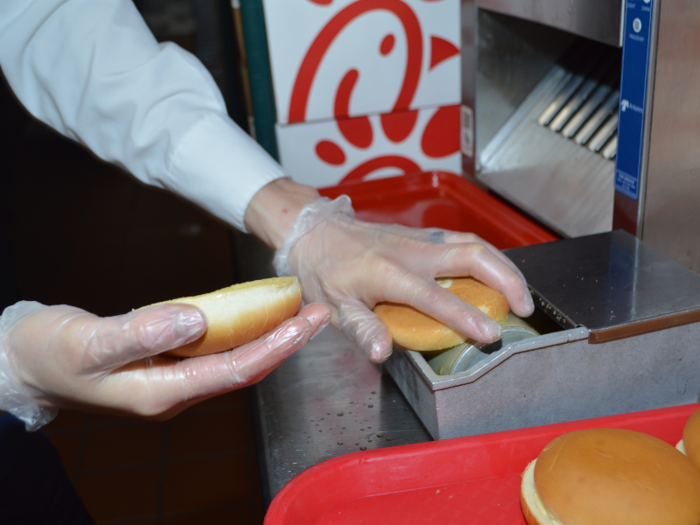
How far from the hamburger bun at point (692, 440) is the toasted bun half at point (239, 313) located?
529mm

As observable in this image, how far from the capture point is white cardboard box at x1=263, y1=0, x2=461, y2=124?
164 centimetres

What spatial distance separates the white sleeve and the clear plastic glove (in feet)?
0.55

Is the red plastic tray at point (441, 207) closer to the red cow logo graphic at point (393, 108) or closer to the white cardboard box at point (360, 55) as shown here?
the red cow logo graphic at point (393, 108)

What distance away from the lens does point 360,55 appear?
1.71 metres

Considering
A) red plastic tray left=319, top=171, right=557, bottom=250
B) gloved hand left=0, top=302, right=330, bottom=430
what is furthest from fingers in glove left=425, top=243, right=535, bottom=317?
red plastic tray left=319, top=171, right=557, bottom=250

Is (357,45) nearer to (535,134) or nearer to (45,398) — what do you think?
(535,134)

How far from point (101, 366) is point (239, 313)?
18cm

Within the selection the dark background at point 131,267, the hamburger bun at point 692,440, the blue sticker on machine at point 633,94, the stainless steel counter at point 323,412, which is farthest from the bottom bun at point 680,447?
the dark background at point 131,267

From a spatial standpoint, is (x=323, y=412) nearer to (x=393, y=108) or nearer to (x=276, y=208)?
(x=276, y=208)

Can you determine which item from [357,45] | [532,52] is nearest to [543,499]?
[532,52]

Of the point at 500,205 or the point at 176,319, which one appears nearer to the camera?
the point at 176,319

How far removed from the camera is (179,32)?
3.12 meters

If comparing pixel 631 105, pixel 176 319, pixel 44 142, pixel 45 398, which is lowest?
pixel 44 142

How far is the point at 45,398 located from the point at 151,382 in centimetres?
→ 18
